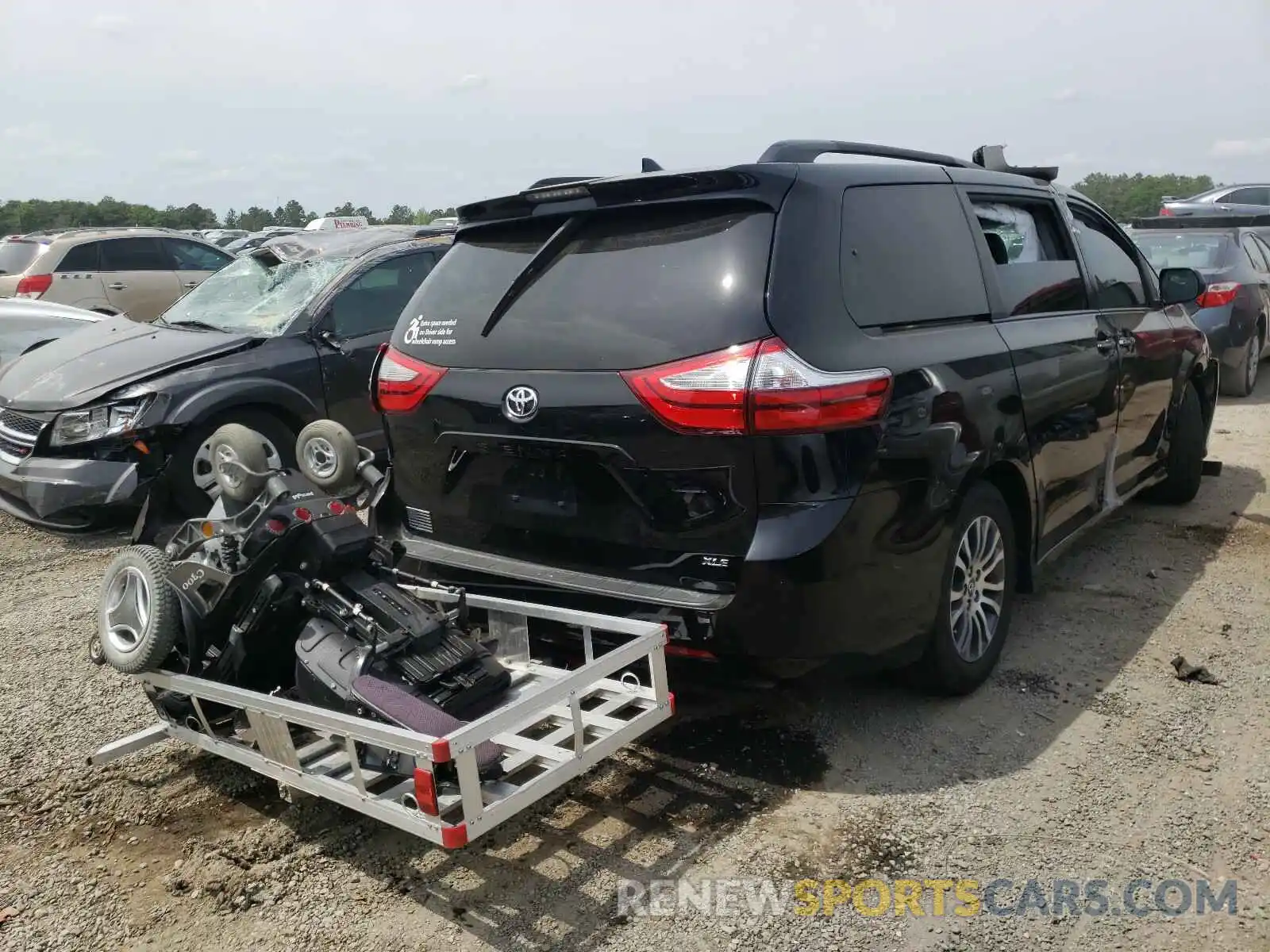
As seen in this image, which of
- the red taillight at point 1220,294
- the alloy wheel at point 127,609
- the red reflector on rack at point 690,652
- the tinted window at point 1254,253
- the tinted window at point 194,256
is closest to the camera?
the red reflector on rack at point 690,652

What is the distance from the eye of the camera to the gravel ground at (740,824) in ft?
8.59

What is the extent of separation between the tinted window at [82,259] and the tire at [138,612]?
1094cm

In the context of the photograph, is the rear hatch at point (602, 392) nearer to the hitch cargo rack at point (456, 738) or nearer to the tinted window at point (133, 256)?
the hitch cargo rack at point (456, 738)

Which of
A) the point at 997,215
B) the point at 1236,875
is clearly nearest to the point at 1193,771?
the point at 1236,875

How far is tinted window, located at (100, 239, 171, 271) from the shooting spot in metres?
12.9

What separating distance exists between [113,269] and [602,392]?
1197cm

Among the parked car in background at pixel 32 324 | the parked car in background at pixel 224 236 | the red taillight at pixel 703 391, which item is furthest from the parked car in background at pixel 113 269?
the parked car in background at pixel 224 236

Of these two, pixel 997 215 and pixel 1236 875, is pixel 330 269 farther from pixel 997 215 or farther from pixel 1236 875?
pixel 1236 875

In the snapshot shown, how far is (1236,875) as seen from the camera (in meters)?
2.74

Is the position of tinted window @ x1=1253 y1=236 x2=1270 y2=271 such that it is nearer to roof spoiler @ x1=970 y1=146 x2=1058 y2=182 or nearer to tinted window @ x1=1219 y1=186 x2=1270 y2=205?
roof spoiler @ x1=970 y1=146 x2=1058 y2=182

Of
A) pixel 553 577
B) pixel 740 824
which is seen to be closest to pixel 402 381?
pixel 553 577

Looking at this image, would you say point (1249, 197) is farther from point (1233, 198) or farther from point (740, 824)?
point (740, 824)

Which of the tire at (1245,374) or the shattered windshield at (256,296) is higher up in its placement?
the shattered windshield at (256,296)

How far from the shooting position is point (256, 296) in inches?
279
